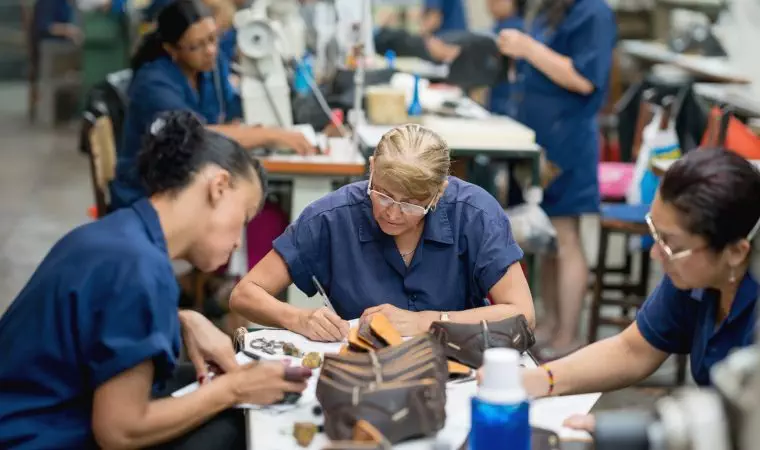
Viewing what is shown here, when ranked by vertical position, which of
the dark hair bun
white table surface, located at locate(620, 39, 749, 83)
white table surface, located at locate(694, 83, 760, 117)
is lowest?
white table surface, located at locate(620, 39, 749, 83)

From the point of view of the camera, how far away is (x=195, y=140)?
215cm

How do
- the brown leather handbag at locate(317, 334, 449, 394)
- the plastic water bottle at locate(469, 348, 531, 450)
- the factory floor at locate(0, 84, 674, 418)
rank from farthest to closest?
the factory floor at locate(0, 84, 674, 418) → the brown leather handbag at locate(317, 334, 449, 394) → the plastic water bottle at locate(469, 348, 531, 450)

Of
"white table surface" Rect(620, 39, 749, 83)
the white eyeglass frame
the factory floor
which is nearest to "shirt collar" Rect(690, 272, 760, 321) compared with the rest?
the white eyeglass frame

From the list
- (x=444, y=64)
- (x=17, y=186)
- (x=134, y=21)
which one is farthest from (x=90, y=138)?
(x=134, y=21)

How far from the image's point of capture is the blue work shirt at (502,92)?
19.3 ft

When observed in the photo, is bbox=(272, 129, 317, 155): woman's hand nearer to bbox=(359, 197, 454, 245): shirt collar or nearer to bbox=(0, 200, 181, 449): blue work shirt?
bbox=(359, 197, 454, 245): shirt collar

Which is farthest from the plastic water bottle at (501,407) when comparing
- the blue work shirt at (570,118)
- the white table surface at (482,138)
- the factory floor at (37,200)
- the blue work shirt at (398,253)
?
the blue work shirt at (570,118)

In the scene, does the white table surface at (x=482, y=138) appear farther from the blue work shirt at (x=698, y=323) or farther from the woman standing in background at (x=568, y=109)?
the blue work shirt at (x=698, y=323)

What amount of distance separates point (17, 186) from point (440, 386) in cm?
633

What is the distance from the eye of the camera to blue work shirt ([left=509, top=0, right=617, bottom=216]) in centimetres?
450

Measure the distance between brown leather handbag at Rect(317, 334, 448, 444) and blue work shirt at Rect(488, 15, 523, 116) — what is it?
12.4 ft

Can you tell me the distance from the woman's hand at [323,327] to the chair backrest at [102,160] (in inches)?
77.7

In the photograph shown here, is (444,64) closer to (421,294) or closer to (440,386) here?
(421,294)

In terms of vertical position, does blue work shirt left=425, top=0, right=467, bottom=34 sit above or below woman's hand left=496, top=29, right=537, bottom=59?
below
